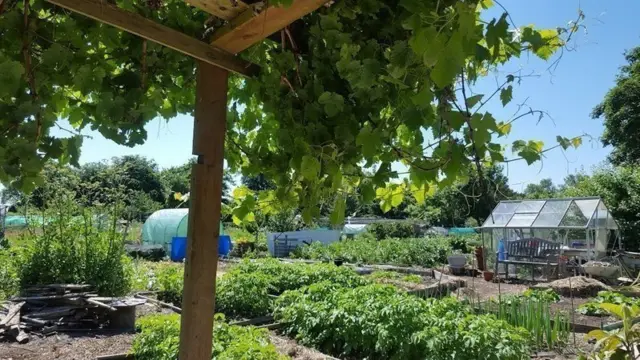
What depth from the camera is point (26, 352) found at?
17.5ft

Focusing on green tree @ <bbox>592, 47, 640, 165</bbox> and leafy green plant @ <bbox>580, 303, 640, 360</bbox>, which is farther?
green tree @ <bbox>592, 47, 640, 165</bbox>

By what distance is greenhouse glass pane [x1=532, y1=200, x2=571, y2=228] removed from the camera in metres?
14.3

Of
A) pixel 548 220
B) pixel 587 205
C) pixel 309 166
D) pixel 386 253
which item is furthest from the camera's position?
pixel 386 253

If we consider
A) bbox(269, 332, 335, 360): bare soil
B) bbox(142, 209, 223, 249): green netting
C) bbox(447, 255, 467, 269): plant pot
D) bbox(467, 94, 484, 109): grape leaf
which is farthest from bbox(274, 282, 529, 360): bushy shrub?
bbox(142, 209, 223, 249): green netting

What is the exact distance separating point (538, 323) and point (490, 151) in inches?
185

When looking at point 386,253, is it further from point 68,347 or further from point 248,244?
point 68,347

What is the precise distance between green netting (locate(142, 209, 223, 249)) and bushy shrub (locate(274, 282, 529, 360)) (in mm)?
14944

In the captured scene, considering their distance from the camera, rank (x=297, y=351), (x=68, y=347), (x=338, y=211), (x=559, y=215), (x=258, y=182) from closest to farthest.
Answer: (x=338, y=211), (x=258, y=182), (x=297, y=351), (x=68, y=347), (x=559, y=215)

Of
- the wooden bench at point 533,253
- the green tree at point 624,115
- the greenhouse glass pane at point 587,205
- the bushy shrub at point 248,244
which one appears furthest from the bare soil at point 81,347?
the green tree at point 624,115

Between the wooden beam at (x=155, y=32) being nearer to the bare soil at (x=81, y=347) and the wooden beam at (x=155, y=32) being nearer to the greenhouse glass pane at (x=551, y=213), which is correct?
the bare soil at (x=81, y=347)

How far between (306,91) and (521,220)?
14464 mm

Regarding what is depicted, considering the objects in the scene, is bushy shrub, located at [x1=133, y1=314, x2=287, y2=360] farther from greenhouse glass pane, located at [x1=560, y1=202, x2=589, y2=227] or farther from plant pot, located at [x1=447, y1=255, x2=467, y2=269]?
greenhouse glass pane, located at [x1=560, y1=202, x2=589, y2=227]

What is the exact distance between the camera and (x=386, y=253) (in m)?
17.8

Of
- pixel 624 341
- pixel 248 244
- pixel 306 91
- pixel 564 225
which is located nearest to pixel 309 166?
pixel 306 91
